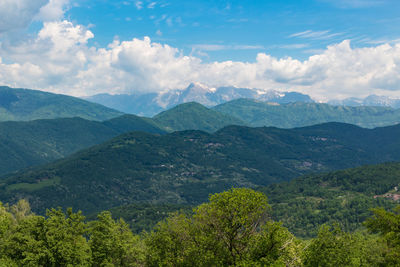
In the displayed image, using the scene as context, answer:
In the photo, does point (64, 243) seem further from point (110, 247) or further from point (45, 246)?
point (110, 247)

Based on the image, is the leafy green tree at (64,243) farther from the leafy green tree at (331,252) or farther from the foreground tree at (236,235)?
the leafy green tree at (331,252)

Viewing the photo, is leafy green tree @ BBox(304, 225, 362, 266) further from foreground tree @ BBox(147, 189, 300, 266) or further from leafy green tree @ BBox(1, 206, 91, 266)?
leafy green tree @ BBox(1, 206, 91, 266)

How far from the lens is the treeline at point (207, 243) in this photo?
58906 millimetres

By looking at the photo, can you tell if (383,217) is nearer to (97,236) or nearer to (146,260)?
(146,260)

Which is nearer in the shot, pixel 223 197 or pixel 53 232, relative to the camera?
pixel 223 197

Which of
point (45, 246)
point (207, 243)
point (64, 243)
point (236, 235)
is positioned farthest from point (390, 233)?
point (45, 246)

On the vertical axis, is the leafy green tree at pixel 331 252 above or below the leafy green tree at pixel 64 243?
below

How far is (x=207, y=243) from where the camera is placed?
61.8 m

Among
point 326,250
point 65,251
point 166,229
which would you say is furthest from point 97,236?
point 326,250

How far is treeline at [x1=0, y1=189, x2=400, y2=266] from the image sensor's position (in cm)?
5891

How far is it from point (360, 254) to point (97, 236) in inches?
2690

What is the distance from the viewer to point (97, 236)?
81.0m

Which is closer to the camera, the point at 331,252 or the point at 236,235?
the point at 236,235

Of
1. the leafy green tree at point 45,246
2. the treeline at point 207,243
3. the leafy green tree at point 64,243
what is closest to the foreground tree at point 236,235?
the treeline at point 207,243
